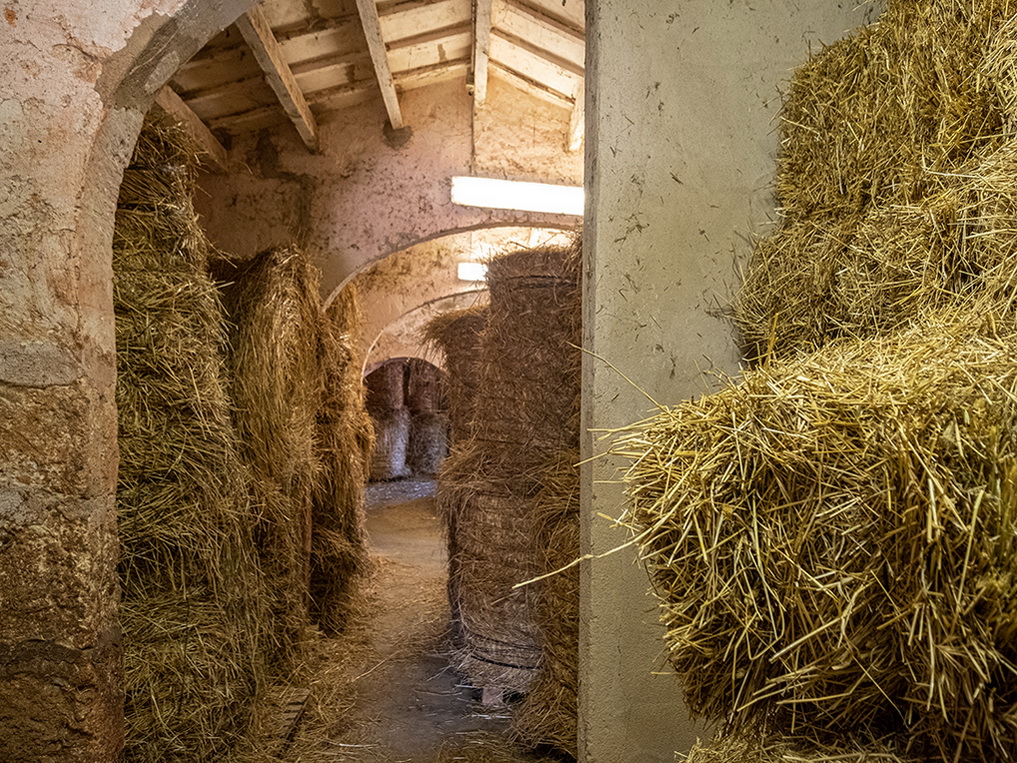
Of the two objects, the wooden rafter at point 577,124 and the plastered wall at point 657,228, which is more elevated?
the wooden rafter at point 577,124

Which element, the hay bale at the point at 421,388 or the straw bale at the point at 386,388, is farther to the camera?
the hay bale at the point at 421,388

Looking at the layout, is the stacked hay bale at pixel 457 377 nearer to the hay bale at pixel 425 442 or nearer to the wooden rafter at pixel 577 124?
the wooden rafter at pixel 577 124

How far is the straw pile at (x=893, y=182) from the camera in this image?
128 cm

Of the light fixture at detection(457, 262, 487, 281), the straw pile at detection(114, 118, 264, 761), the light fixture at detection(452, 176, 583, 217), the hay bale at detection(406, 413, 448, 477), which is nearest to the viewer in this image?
the straw pile at detection(114, 118, 264, 761)

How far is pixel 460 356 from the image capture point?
418 centimetres

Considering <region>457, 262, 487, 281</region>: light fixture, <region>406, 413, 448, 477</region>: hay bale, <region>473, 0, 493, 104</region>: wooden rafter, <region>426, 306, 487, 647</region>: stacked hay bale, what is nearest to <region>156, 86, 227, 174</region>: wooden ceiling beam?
<region>426, 306, 487, 647</region>: stacked hay bale

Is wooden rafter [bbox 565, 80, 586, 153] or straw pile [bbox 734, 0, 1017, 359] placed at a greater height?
wooden rafter [bbox 565, 80, 586, 153]

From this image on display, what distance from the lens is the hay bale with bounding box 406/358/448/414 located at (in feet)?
42.0

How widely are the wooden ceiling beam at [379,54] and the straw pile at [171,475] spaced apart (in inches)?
69.3

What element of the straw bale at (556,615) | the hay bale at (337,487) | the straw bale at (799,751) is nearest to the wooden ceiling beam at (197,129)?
the hay bale at (337,487)

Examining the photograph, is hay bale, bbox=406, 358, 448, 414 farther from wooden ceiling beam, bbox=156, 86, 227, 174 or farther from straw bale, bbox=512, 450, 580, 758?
straw bale, bbox=512, 450, 580, 758

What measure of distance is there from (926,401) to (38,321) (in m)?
2.03

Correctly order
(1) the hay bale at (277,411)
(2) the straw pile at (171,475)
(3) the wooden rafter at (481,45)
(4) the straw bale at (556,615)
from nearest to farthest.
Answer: (2) the straw pile at (171,475) → (4) the straw bale at (556,615) → (1) the hay bale at (277,411) → (3) the wooden rafter at (481,45)

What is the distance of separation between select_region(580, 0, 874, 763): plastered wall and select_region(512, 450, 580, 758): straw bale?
2.85 ft
